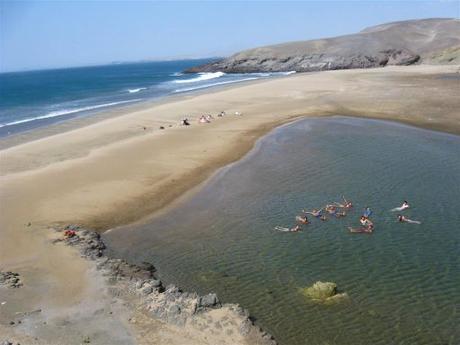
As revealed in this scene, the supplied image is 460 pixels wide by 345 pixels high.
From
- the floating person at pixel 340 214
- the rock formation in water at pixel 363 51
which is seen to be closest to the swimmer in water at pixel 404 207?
the floating person at pixel 340 214

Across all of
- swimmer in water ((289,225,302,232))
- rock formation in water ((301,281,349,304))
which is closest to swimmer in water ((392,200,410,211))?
swimmer in water ((289,225,302,232))

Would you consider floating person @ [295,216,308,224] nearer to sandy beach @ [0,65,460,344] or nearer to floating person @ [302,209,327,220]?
floating person @ [302,209,327,220]

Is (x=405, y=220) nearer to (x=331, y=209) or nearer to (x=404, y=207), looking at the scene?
(x=404, y=207)

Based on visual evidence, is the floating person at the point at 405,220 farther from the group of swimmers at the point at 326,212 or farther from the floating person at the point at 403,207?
the group of swimmers at the point at 326,212

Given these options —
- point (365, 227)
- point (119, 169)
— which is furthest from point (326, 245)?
point (119, 169)

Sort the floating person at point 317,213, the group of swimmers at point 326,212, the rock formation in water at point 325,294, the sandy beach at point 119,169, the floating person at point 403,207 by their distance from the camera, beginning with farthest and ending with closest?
the floating person at point 403,207 → the floating person at point 317,213 → the group of swimmers at point 326,212 → the rock formation in water at point 325,294 → the sandy beach at point 119,169

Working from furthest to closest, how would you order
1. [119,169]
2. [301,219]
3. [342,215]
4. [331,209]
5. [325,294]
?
[119,169] < [331,209] < [342,215] < [301,219] < [325,294]
